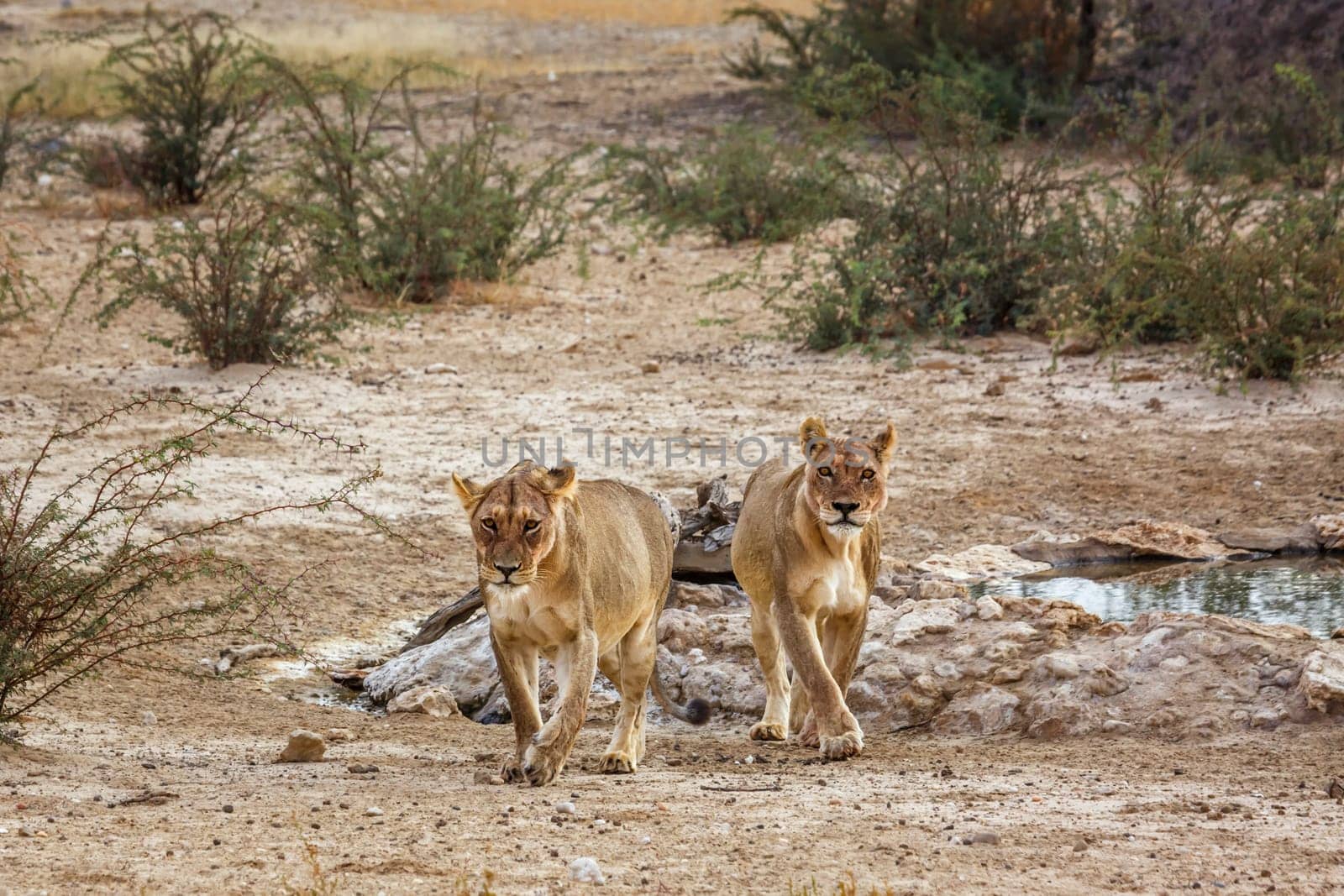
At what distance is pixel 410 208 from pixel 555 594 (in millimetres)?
10674

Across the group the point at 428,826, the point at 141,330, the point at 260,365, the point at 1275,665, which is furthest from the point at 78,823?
the point at 141,330

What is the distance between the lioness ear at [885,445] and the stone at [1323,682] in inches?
66.2

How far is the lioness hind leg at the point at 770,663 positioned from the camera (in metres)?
6.92

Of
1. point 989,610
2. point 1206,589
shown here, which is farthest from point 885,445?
point 1206,589

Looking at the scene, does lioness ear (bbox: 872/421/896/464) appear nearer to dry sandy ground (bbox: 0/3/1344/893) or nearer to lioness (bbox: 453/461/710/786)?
lioness (bbox: 453/461/710/786)

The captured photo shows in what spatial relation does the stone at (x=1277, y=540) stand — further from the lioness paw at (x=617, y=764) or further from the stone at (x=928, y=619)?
the lioness paw at (x=617, y=764)

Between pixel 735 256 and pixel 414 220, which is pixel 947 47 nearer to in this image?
pixel 735 256

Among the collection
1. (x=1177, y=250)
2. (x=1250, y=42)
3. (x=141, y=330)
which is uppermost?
(x=1250, y=42)

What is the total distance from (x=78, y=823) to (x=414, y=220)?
11248 millimetres

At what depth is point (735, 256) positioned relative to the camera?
1762 cm

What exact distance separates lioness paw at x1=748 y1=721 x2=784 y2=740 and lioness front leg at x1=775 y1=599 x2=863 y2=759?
0.36m

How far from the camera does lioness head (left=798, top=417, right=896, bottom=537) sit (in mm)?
6289

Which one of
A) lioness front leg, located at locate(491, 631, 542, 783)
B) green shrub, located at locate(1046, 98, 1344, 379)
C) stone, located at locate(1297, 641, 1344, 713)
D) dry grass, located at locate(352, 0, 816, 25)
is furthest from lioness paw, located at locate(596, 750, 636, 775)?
dry grass, located at locate(352, 0, 816, 25)

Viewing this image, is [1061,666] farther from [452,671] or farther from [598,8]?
[598,8]
